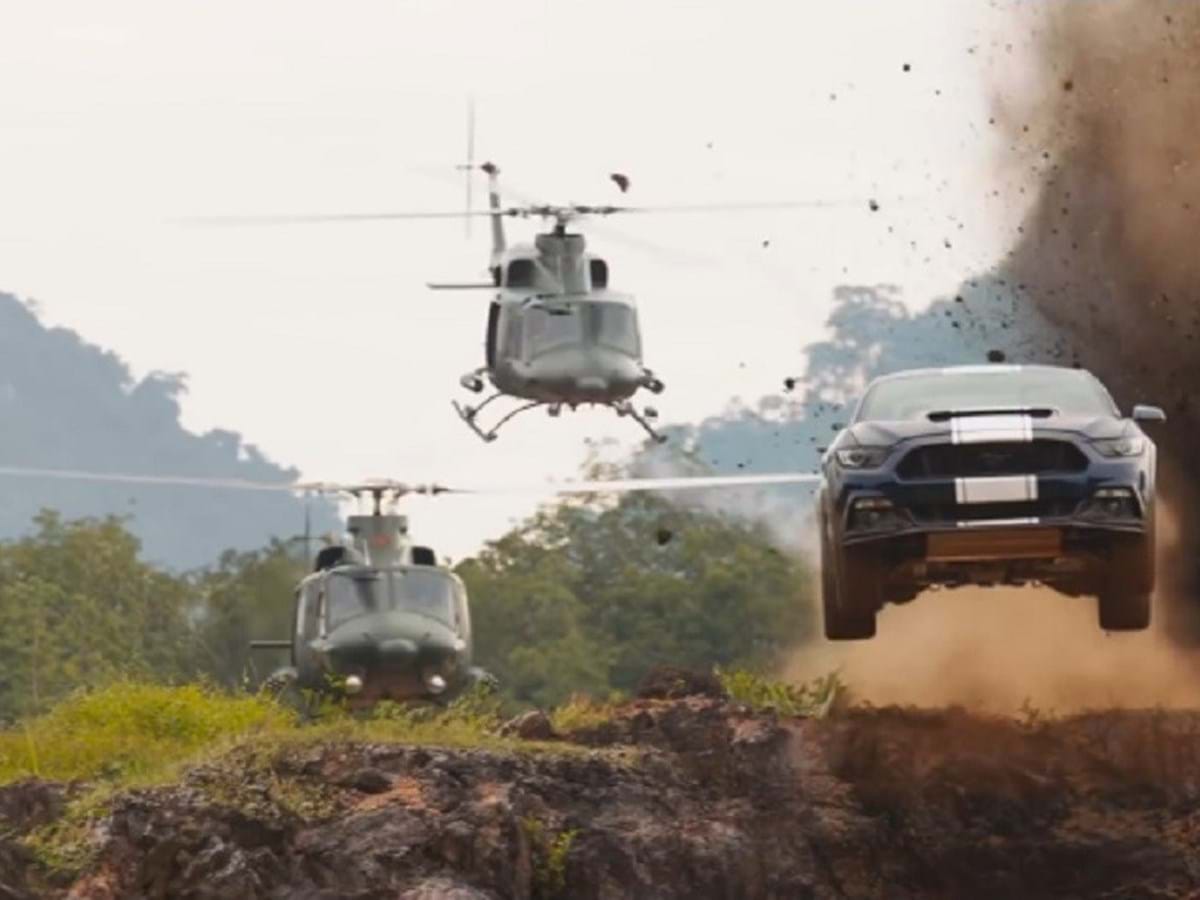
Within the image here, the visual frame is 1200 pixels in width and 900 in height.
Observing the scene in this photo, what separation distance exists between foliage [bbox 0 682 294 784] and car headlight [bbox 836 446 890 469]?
434 cm

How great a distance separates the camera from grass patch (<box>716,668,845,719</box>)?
28.1 m

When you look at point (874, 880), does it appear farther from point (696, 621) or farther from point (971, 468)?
point (696, 621)

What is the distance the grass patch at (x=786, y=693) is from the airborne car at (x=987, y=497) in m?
6.01

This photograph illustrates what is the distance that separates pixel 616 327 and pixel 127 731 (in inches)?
669

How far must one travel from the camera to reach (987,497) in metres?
20.7

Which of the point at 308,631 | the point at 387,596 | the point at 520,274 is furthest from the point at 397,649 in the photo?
the point at 520,274

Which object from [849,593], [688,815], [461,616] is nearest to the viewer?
[849,593]

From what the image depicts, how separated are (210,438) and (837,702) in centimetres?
13829

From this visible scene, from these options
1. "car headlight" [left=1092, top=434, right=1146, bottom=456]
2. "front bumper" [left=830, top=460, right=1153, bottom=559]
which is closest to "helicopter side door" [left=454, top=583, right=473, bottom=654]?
"front bumper" [left=830, top=460, right=1153, bottom=559]

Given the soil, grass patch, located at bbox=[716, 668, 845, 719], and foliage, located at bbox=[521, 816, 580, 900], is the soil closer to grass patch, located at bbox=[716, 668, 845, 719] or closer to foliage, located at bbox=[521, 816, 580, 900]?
foliage, located at bbox=[521, 816, 580, 900]

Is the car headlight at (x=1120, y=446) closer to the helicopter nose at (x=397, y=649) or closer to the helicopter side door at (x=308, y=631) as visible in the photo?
the helicopter nose at (x=397, y=649)

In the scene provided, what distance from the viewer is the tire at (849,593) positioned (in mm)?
21422

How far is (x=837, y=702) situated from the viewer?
2802cm

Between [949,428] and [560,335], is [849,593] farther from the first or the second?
[560,335]
